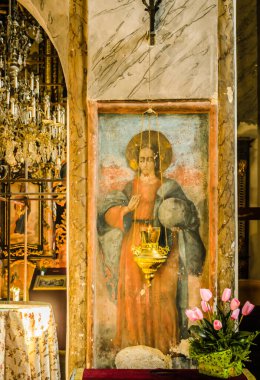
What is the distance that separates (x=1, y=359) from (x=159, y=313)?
69.4 inches

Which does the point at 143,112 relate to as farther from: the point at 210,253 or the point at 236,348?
the point at 236,348

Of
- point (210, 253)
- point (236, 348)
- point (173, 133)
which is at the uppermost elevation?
point (173, 133)

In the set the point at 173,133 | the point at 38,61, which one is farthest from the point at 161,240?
the point at 38,61

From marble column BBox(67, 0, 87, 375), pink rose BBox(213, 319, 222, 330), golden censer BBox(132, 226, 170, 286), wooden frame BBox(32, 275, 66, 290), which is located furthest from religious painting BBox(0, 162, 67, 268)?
pink rose BBox(213, 319, 222, 330)

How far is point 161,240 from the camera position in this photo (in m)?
4.17

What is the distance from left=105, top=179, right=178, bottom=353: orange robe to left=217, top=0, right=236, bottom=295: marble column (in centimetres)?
36

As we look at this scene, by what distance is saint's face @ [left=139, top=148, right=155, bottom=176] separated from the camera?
13.7 ft

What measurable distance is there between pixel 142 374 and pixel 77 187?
55.0 inches

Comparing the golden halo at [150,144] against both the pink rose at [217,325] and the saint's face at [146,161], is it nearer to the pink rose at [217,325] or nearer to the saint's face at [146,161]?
the saint's face at [146,161]

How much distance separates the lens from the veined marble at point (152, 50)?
4137 mm

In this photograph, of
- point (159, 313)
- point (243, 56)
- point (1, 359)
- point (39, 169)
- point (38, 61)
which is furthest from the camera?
point (38, 61)

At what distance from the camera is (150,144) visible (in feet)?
13.7

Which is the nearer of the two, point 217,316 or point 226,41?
point 217,316

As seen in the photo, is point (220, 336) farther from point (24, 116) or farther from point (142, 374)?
point (24, 116)
